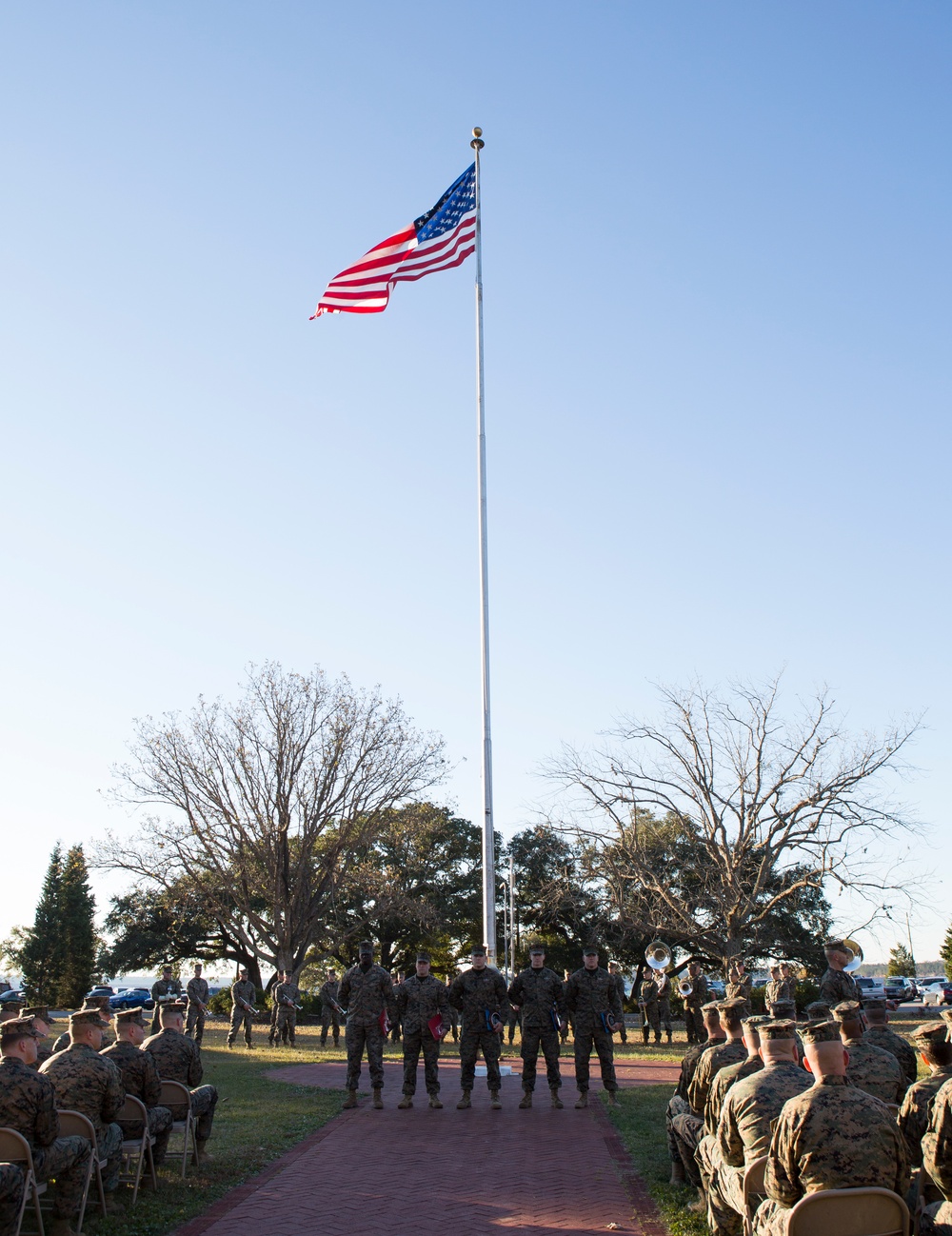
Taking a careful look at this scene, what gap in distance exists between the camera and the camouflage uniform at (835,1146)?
4.97m

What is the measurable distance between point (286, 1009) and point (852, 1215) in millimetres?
24252

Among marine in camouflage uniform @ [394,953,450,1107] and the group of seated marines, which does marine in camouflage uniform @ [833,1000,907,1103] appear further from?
marine in camouflage uniform @ [394,953,450,1107]

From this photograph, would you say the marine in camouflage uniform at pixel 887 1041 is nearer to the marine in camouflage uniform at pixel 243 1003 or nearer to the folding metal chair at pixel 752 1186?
the folding metal chair at pixel 752 1186

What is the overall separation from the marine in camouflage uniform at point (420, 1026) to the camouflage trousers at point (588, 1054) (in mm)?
1807

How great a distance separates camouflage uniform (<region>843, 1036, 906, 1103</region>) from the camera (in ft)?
24.3

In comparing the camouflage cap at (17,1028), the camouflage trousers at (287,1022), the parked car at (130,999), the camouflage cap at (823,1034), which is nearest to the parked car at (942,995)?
the camouflage trousers at (287,1022)

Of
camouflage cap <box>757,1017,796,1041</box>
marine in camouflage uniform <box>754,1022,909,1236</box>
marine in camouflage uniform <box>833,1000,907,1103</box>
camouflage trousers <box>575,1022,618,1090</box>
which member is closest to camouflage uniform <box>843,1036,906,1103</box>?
marine in camouflage uniform <box>833,1000,907,1103</box>

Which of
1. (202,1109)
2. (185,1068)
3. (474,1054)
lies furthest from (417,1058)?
(185,1068)

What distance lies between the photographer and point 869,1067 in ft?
24.4

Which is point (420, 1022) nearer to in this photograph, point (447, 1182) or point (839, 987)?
point (447, 1182)

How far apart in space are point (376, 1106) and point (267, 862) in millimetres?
20207

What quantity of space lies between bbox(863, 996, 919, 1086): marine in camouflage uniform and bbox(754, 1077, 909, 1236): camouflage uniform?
3.35 meters

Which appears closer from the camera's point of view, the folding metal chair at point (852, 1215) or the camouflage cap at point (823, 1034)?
the folding metal chair at point (852, 1215)

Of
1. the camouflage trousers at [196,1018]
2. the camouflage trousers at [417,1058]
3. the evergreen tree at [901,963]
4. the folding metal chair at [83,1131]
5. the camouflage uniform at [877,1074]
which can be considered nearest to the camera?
the camouflage uniform at [877,1074]
